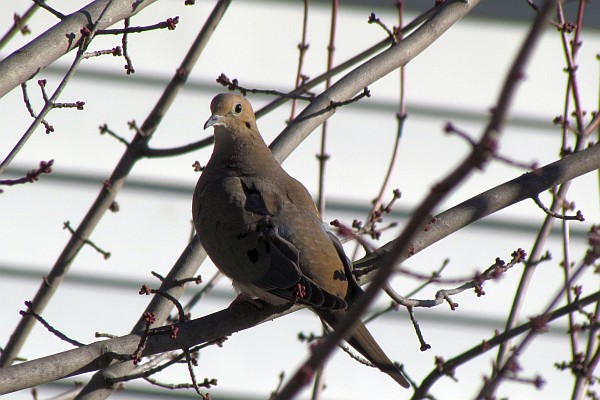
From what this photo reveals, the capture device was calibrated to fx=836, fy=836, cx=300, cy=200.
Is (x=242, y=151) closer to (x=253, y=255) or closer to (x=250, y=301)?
(x=253, y=255)

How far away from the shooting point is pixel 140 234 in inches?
194

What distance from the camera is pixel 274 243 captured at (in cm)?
297

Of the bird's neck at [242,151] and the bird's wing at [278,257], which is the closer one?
the bird's wing at [278,257]

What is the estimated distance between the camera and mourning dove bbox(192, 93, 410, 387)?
108 inches

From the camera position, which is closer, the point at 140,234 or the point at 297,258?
the point at 297,258

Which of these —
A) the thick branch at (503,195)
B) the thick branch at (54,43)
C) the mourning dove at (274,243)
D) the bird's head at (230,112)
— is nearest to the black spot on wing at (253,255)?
the mourning dove at (274,243)

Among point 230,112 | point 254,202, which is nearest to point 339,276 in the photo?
point 254,202

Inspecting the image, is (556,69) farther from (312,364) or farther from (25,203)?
(312,364)

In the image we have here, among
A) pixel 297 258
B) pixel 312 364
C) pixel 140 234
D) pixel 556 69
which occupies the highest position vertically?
pixel 556 69

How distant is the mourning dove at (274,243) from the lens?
2748 millimetres

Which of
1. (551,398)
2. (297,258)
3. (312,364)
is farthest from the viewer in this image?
(551,398)

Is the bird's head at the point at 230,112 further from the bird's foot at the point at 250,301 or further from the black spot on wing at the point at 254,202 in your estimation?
the bird's foot at the point at 250,301

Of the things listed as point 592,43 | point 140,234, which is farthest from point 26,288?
point 592,43

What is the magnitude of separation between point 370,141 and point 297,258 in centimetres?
208
